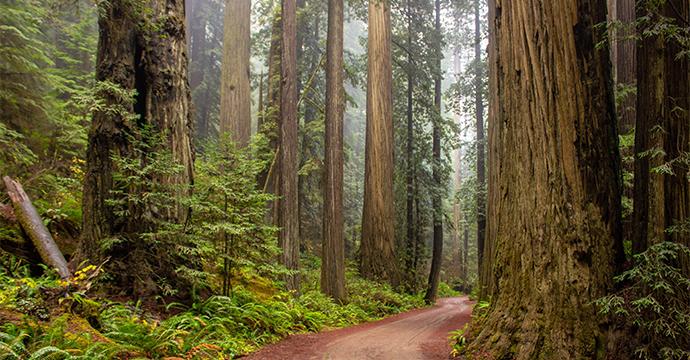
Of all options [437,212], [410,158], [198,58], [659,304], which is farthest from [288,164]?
[198,58]

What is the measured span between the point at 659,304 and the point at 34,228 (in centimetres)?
675

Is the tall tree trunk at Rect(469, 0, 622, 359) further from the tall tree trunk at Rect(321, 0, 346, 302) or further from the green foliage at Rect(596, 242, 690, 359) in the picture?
the tall tree trunk at Rect(321, 0, 346, 302)

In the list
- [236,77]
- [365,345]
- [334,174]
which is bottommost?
[365,345]

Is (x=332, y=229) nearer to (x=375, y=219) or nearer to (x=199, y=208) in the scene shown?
(x=375, y=219)

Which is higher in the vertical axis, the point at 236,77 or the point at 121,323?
the point at 236,77

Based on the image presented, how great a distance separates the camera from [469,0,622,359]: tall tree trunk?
3924mm

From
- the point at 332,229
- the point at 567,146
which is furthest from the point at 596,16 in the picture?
the point at 332,229

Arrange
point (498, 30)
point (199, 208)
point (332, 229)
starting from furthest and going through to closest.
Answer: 1. point (332, 229)
2. point (199, 208)
3. point (498, 30)

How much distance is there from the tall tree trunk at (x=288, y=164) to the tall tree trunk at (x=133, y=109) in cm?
323

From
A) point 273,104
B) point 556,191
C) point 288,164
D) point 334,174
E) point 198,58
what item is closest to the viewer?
point 556,191

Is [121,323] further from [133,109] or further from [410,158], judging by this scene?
[410,158]

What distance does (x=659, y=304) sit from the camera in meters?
3.35

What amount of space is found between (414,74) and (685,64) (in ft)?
49.7

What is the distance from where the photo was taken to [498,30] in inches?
202
